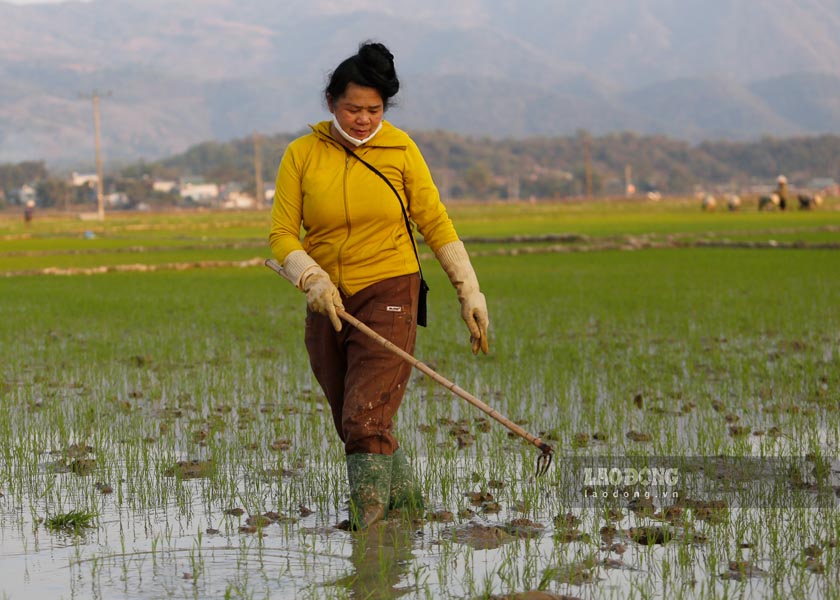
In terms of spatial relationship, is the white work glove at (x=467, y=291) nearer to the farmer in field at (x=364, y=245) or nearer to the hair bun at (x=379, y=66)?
the farmer in field at (x=364, y=245)

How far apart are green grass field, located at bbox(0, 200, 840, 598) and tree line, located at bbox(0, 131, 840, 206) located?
426 ft

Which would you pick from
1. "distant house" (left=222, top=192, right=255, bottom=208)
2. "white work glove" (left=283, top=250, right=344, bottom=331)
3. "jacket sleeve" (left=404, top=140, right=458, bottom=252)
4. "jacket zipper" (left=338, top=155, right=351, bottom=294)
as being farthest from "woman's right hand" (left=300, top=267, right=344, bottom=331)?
"distant house" (left=222, top=192, right=255, bottom=208)

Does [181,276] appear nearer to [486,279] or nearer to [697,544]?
[486,279]

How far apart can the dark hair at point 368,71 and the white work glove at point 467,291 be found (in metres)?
0.69

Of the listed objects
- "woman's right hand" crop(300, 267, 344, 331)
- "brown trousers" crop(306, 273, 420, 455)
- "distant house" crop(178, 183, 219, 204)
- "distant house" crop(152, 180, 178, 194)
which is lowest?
"brown trousers" crop(306, 273, 420, 455)

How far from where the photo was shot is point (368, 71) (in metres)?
4.71

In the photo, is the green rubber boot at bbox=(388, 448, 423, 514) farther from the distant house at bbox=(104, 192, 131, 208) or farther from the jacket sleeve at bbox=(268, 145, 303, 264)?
the distant house at bbox=(104, 192, 131, 208)

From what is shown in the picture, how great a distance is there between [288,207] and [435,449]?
1868 mm

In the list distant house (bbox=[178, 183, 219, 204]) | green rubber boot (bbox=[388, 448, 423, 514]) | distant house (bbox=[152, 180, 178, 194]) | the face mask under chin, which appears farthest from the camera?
distant house (bbox=[152, 180, 178, 194])

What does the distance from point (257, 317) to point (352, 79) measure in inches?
368

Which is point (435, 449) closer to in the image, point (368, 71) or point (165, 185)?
point (368, 71)

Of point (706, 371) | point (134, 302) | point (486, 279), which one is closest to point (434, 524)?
point (706, 371)

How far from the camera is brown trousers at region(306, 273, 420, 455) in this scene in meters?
4.84

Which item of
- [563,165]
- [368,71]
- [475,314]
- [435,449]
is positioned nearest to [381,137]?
[368,71]
